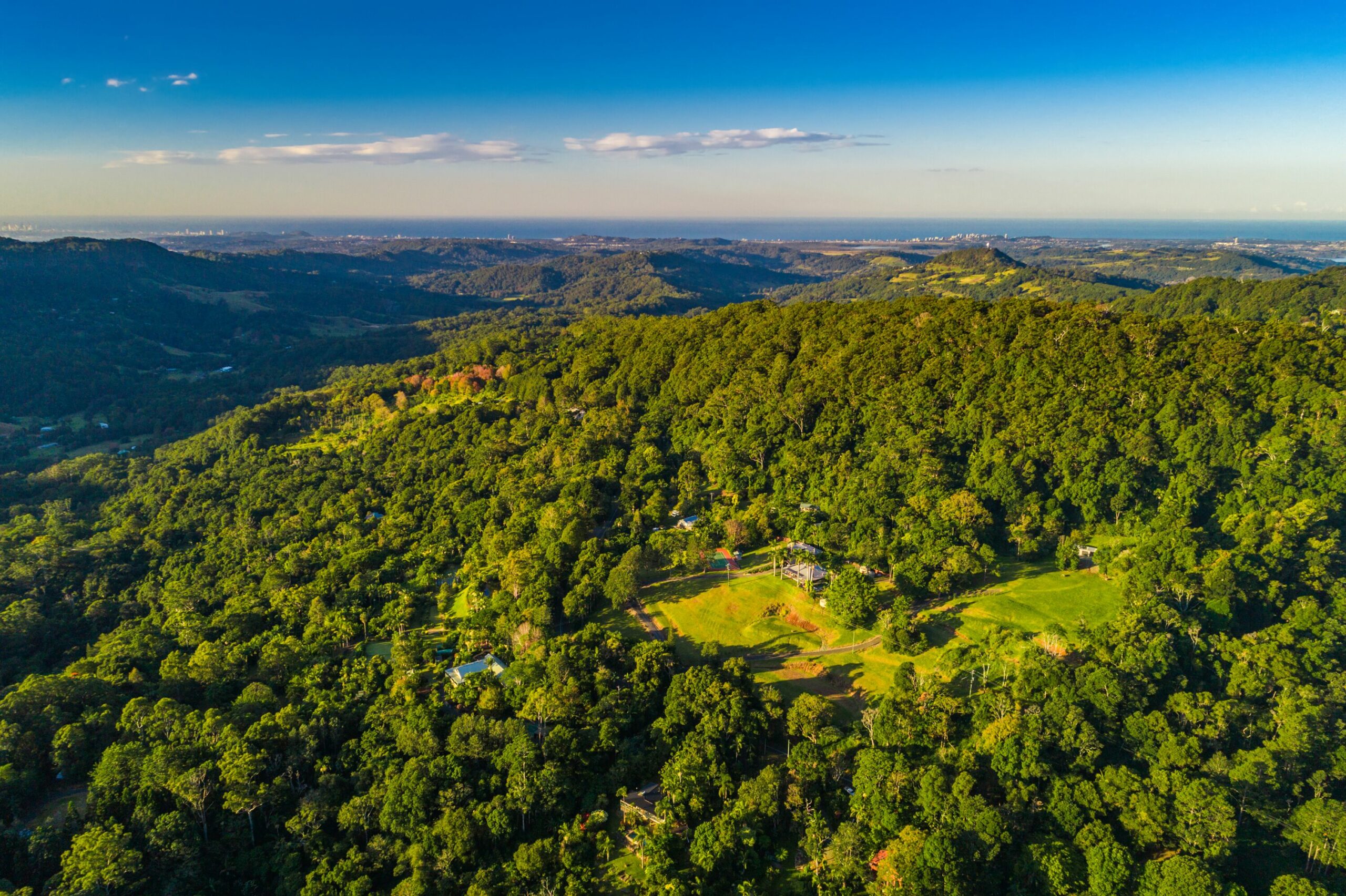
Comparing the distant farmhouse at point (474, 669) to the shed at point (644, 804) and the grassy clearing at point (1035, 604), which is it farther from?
the grassy clearing at point (1035, 604)

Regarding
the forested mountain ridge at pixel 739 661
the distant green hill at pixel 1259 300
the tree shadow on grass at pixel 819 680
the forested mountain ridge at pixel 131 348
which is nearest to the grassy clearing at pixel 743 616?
the tree shadow on grass at pixel 819 680

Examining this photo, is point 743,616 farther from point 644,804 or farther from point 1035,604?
point 1035,604

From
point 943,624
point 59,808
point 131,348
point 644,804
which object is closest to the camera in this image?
point 644,804

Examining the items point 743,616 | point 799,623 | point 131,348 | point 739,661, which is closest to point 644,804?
point 739,661

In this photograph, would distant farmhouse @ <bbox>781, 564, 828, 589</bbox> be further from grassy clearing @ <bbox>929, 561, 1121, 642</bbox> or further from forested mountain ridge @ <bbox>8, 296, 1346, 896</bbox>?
grassy clearing @ <bbox>929, 561, 1121, 642</bbox>

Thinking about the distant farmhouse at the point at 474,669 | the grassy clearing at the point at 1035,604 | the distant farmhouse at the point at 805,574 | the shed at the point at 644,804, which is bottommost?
the shed at the point at 644,804

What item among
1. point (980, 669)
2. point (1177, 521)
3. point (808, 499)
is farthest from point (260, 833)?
point (1177, 521)
